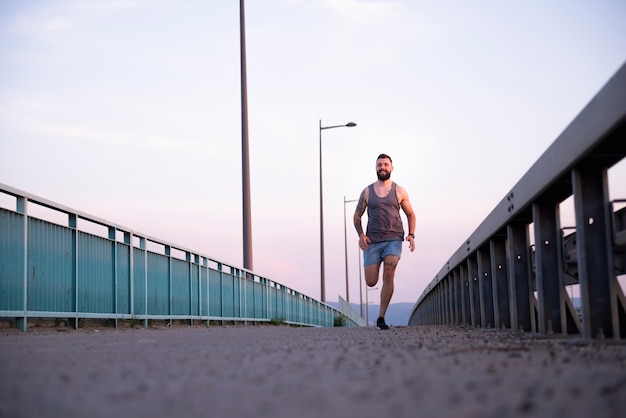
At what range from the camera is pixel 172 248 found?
15633 millimetres

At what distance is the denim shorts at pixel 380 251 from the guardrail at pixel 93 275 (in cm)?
354

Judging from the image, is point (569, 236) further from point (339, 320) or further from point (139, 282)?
point (339, 320)

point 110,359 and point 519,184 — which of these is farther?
point 519,184

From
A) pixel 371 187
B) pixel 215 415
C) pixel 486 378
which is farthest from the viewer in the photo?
pixel 371 187

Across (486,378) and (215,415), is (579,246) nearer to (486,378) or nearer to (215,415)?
(486,378)

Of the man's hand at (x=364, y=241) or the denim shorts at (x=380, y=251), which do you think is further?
the man's hand at (x=364, y=241)

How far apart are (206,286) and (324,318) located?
20476 mm

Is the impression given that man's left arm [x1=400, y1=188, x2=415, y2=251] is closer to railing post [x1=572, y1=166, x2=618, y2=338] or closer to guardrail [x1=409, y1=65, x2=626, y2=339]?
guardrail [x1=409, y1=65, x2=626, y2=339]

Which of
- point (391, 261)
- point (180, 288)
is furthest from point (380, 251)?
→ point (180, 288)

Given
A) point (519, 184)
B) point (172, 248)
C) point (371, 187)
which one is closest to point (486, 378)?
point (519, 184)

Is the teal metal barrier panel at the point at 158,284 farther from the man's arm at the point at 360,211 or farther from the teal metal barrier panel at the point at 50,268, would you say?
the man's arm at the point at 360,211

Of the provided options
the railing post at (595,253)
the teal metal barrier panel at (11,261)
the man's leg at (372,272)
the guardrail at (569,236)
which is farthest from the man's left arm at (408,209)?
the railing post at (595,253)

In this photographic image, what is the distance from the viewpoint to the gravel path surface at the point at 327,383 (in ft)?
9.30

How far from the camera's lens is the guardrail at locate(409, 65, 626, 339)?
562 centimetres
